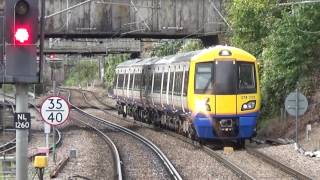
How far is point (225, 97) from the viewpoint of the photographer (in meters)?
20.5

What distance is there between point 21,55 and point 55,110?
599 cm

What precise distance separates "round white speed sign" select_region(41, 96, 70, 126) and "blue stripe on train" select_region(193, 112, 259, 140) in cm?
687

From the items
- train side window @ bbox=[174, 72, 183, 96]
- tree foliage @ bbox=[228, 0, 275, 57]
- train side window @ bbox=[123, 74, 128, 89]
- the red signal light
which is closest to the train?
train side window @ bbox=[174, 72, 183, 96]

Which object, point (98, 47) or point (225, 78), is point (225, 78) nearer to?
point (225, 78)

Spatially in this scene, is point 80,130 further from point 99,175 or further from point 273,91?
point 99,175

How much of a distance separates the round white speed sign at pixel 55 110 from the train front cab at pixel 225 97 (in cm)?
691

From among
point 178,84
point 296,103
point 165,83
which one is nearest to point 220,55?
point 296,103

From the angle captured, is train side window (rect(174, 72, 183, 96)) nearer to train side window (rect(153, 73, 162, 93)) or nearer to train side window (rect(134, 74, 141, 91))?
train side window (rect(153, 73, 162, 93))

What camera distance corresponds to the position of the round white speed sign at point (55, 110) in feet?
47.2

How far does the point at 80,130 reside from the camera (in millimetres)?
32562

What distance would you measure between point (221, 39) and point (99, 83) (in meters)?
75.2

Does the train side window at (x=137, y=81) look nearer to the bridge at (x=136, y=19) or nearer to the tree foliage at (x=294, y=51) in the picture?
the bridge at (x=136, y=19)

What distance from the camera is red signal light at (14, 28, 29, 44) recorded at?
27.5 feet

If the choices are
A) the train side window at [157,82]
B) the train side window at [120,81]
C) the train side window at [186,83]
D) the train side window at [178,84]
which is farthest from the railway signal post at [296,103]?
the train side window at [120,81]
